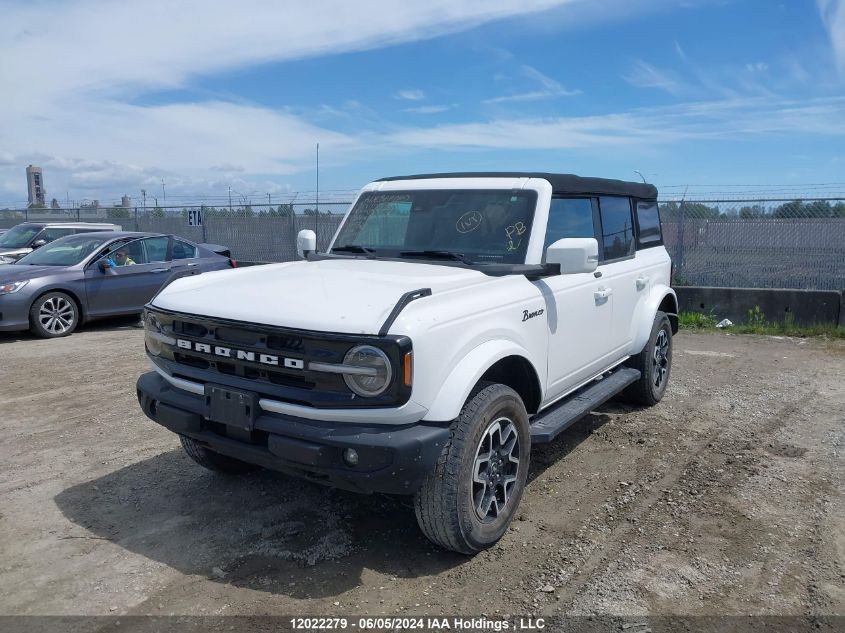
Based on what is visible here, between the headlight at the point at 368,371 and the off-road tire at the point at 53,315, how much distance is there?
8309 millimetres

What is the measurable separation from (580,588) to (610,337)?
7.61ft

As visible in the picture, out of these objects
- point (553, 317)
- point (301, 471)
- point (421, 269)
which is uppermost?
point (421, 269)

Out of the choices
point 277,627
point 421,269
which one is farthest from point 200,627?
point 421,269

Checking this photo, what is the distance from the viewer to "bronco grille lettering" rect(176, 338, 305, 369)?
3248 mm

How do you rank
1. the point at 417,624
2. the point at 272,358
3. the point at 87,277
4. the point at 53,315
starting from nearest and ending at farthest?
the point at 417,624
the point at 272,358
the point at 53,315
the point at 87,277

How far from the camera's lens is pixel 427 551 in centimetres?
368

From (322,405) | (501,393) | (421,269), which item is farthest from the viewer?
(421,269)

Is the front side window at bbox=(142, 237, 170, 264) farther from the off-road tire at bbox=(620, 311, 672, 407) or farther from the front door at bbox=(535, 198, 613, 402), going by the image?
the front door at bbox=(535, 198, 613, 402)

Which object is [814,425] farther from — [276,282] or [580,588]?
[276,282]

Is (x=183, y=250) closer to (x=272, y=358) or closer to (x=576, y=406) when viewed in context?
(x=576, y=406)

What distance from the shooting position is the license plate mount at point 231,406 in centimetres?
332

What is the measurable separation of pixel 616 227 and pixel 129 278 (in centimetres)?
794

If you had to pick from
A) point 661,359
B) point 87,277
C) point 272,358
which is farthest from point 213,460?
point 87,277

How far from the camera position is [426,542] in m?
3.78
